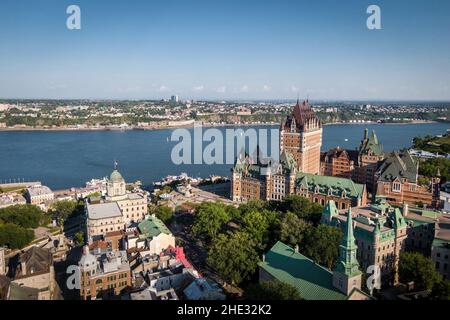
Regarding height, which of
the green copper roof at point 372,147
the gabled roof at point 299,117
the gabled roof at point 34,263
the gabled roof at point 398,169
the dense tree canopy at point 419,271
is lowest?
the gabled roof at point 34,263

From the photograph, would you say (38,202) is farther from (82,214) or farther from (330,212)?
(330,212)

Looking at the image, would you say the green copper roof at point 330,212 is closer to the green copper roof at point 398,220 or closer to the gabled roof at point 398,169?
the green copper roof at point 398,220

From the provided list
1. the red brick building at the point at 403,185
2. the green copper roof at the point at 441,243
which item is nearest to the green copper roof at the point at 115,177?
the red brick building at the point at 403,185

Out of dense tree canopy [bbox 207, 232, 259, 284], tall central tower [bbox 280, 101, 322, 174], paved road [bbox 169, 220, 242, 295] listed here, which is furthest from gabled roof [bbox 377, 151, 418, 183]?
dense tree canopy [bbox 207, 232, 259, 284]

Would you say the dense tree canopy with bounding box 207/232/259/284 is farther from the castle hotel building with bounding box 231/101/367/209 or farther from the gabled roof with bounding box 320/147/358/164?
the gabled roof with bounding box 320/147/358/164
